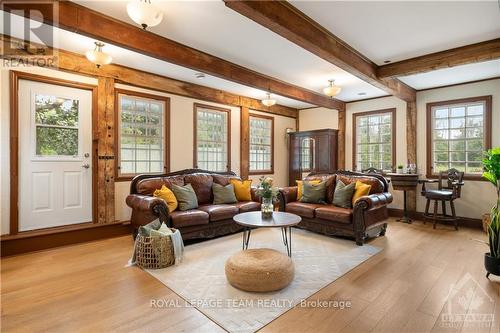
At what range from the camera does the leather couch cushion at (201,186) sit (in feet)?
14.7

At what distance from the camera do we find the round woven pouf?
89.8 inches

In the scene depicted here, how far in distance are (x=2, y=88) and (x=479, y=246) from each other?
662cm

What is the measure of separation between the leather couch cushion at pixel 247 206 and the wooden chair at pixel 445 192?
309 centimetres

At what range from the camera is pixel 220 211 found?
402 cm

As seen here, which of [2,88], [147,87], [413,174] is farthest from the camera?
[413,174]

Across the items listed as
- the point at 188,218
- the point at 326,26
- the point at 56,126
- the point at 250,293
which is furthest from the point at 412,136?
the point at 56,126

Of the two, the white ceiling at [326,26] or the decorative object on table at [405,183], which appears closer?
the white ceiling at [326,26]

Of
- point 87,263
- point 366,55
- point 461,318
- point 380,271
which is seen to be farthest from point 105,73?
point 461,318

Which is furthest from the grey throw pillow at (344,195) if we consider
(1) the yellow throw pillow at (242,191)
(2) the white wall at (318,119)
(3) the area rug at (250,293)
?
(2) the white wall at (318,119)

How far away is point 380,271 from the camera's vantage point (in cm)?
285

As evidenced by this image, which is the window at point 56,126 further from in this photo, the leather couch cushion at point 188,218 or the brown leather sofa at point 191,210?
Answer: the leather couch cushion at point 188,218

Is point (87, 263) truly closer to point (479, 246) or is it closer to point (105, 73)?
point (105, 73)

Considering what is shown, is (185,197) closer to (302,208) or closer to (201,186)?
(201,186)

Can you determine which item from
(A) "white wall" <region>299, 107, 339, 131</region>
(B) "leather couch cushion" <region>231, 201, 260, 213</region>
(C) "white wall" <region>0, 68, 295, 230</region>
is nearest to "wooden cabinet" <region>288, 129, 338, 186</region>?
(C) "white wall" <region>0, 68, 295, 230</region>
